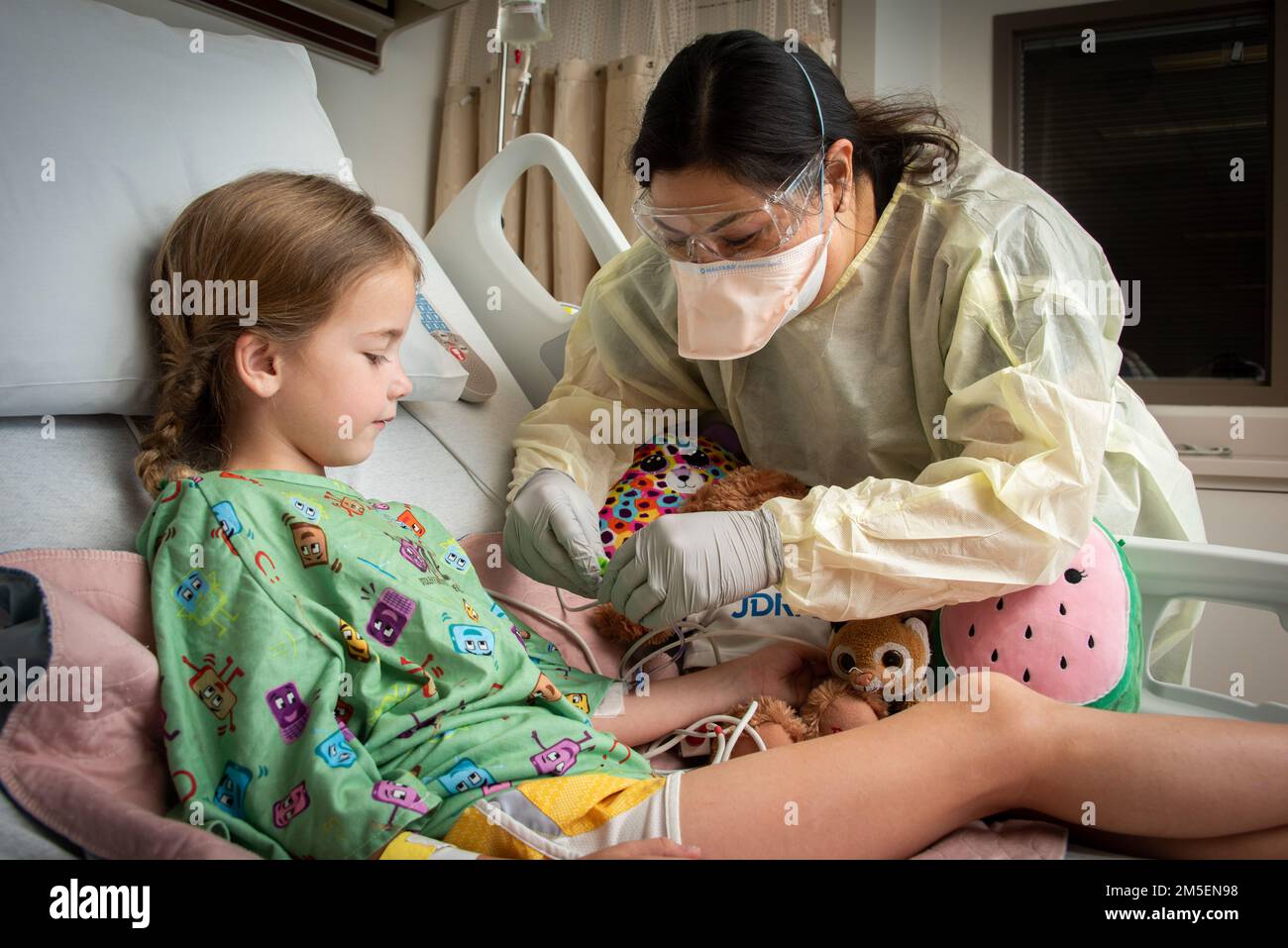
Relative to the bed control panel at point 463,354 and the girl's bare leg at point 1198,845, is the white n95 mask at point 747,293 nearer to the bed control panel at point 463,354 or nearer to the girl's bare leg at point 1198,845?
the bed control panel at point 463,354

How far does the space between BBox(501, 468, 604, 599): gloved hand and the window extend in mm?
2399

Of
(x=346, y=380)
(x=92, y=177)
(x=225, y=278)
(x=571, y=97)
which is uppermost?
(x=571, y=97)

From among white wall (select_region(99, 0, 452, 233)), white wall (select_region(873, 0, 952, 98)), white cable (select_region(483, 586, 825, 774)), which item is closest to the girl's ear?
white cable (select_region(483, 586, 825, 774))

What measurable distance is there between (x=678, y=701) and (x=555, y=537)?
0.27m

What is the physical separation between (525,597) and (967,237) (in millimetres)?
764

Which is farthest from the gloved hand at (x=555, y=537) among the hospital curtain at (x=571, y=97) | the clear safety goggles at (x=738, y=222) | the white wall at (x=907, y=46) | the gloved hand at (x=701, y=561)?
the white wall at (x=907, y=46)

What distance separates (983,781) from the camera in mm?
919

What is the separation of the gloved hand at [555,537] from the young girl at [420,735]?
199 mm

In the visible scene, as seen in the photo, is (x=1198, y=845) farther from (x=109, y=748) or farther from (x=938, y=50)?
(x=938, y=50)

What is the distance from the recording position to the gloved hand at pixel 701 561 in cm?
112

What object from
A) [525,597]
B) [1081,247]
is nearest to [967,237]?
[1081,247]

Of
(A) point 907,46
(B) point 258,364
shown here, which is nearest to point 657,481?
(B) point 258,364

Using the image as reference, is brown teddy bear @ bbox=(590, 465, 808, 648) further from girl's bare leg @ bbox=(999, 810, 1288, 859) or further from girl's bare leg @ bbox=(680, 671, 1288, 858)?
girl's bare leg @ bbox=(999, 810, 1288, 859)

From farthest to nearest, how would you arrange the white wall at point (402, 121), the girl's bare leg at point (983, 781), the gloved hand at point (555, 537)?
the white wall at point (402, 121), the gloved hand at point (555, 537), the girl's bare leg at point (983, 781)
